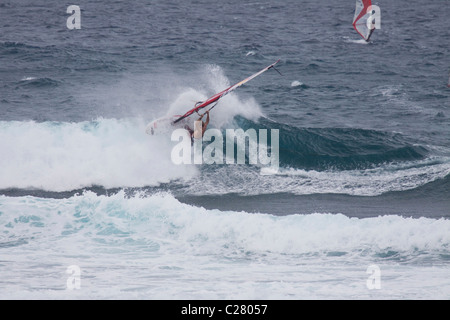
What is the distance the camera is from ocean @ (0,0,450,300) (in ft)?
41.2

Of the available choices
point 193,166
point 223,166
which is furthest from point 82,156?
point 223,166

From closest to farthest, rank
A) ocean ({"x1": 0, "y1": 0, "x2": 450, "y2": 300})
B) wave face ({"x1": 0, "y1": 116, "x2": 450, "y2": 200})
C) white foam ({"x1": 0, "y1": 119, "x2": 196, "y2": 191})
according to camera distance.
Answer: ocean ({"x1": 0, "y1": 0, "x2": 450, "y2": 300}), wave face ({"x1": 0, "y1": 116, "x2": 450, "y2": 200}), white foam ({"x1": 0, "y1": 119, "x2": 196, "y2": 191})

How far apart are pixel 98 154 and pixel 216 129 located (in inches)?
151

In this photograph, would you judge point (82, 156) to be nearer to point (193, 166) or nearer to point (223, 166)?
point (193, 166)

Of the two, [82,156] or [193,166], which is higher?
[82,156]

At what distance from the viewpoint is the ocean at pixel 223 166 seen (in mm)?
12570

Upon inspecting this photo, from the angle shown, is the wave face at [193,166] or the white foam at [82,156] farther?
the white foam at [82,156]

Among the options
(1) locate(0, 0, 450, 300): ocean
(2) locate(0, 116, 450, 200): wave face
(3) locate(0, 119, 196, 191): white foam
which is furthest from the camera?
(3) locate(0, 119, 196, 191): white foam

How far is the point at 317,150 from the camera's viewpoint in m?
20.5

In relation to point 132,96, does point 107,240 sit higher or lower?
lower

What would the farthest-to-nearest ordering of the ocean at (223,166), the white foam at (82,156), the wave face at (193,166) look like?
the white foam at (82,156) → the wave face at (193,166) → the ocean at (223,166)

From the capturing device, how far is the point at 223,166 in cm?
1977

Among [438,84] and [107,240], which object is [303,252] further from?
[438,84]
